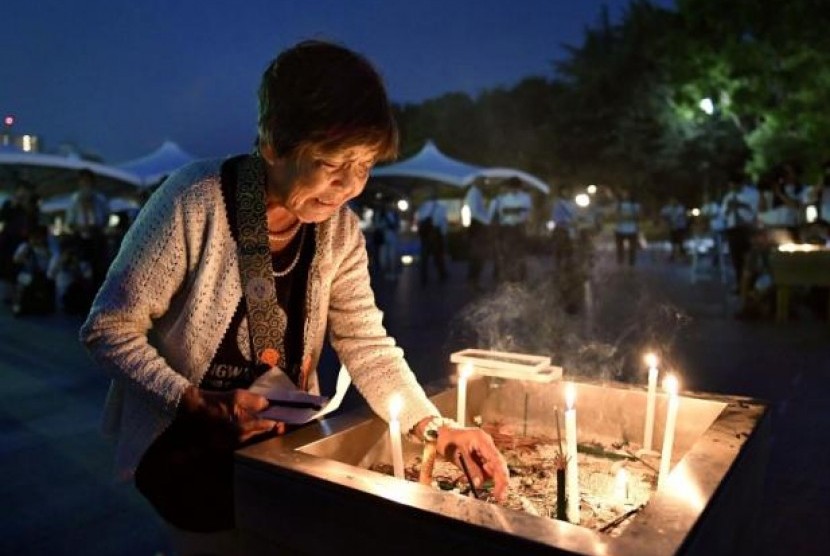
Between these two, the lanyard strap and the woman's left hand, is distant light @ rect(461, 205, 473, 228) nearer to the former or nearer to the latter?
the woman's left hand

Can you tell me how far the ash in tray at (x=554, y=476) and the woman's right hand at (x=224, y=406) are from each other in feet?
1.90

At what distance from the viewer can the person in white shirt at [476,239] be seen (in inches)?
502

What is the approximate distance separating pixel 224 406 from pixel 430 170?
1732cm

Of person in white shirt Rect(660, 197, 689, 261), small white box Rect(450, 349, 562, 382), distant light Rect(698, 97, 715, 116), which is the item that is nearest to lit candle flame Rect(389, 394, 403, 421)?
small white box Rect(450, 349, 562, 382)

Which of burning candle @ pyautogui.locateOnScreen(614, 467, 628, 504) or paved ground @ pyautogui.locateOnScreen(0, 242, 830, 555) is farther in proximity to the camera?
paved ground @ pyautogui.locateOnScreen(0, 242, 830, 555)

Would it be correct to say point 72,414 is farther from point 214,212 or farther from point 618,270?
point 618,270

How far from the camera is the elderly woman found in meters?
1.50

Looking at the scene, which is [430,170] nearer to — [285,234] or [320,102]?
[285,234]

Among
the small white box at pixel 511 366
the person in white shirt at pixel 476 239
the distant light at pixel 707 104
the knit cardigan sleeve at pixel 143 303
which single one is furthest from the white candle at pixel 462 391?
the distant light at pixel 707 104

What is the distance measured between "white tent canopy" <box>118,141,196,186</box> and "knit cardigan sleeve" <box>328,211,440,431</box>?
47.3 feet

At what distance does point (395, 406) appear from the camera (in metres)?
1.83

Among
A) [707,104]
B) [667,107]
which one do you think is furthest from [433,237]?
[667,107]

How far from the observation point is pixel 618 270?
16672 mm

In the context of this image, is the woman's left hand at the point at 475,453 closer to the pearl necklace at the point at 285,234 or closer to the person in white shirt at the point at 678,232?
the pearl necklace at the point at 285,234
